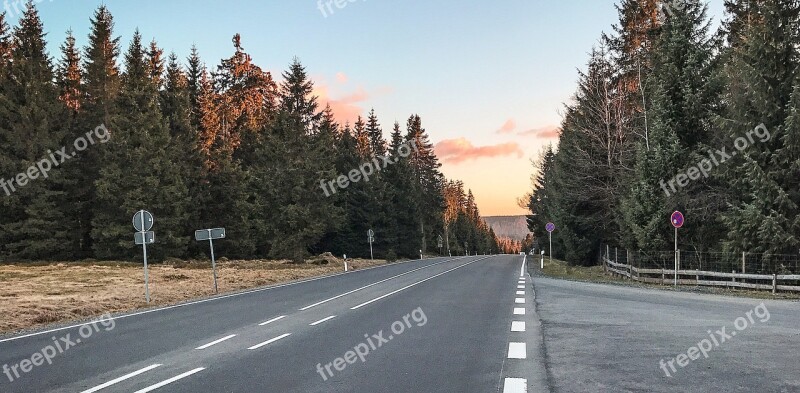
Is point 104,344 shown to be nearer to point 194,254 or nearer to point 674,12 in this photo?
point 674,12

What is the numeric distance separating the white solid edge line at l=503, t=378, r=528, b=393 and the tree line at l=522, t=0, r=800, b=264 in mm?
17378

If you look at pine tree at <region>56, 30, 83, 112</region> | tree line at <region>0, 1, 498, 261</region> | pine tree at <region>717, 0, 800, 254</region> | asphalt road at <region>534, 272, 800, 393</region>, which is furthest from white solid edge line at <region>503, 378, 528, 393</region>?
pine tree at <region>56, 30, 83, 112</region>

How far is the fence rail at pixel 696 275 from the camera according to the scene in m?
19.4

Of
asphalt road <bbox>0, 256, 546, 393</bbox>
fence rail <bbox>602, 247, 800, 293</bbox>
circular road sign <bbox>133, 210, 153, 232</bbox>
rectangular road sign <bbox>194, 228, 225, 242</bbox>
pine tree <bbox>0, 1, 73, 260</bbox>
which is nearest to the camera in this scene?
asphalt road <bbox>0, 256, 546, 393</bbox>

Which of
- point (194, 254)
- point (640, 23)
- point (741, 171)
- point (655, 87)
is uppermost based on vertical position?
point (640, 23)

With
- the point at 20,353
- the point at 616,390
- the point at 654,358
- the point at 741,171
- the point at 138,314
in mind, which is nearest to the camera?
the point at 616,390

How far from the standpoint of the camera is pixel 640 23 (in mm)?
35594

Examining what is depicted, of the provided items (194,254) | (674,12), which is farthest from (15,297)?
(194,254)

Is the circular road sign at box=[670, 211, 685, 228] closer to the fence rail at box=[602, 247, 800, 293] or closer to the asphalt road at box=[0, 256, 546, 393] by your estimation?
the fence rail at box=[602, 247, 800, 293]

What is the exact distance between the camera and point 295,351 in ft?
29.5

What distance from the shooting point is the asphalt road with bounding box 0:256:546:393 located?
686 cm

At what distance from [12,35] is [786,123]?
57223 millimetres

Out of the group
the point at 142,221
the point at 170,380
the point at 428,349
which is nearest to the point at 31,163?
the point at 142,221

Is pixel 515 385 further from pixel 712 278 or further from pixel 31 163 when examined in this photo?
pixel 31 163
